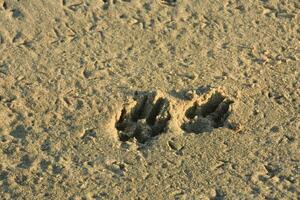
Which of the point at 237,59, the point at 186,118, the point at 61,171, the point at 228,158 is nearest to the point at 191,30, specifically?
the point at 237,59

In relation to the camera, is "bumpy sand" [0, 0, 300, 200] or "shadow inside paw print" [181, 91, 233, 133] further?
"shadow inside paw print" [181, 91, 233, 133]

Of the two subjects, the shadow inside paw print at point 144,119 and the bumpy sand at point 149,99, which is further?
the shadow inside paw print at point 144,119

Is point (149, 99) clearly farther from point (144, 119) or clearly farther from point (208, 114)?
point (208, 114)

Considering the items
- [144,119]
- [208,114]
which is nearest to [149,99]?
[144,119]

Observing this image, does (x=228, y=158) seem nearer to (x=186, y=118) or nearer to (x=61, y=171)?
(x=186, y=118)
